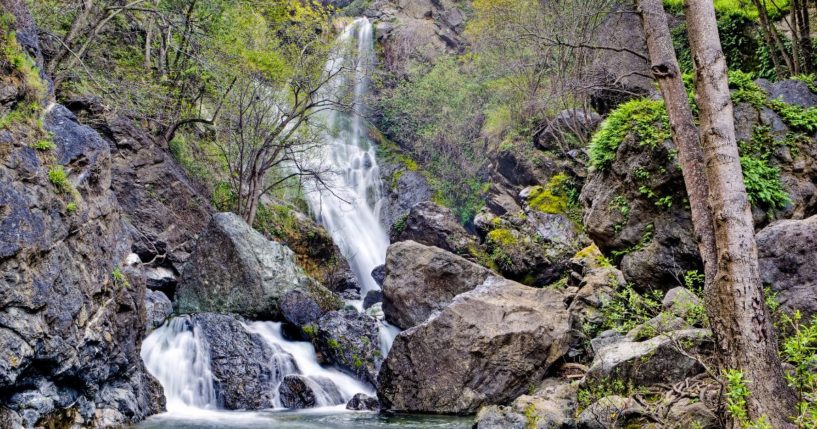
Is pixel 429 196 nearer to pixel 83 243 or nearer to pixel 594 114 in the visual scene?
pixel 594 114

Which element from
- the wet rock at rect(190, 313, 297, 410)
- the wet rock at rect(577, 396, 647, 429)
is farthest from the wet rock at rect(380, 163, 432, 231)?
the wet rock at rect(577, 396, 647, 429)

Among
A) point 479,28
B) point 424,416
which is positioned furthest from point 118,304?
point 479,28

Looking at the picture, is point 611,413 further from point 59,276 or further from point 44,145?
point 44,145

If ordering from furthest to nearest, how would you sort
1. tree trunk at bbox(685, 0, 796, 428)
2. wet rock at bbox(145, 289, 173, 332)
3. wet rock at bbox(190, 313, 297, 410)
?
wet rock at bbox(145, 289, 173, 332)
wet rock at bbox(190, 313, 297, 410)
tree trunk at bbox(685, 0, 796, 428)

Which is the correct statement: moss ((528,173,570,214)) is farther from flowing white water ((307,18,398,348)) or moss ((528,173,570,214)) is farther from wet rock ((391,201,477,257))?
flowing white water ((307,18,398,348))

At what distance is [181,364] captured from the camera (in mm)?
11992

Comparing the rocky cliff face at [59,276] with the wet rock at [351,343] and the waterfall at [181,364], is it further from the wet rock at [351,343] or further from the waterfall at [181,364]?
the wet rock at [351,343]

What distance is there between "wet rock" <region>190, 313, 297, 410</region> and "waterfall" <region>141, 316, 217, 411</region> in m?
0.16

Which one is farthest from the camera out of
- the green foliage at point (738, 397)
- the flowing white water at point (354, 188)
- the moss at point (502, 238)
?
the flowing white water at point (354, 188)

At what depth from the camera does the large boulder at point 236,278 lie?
14.5 metres

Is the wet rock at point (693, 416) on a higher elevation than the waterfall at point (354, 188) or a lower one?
lower

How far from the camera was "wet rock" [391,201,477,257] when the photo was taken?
19.1 m

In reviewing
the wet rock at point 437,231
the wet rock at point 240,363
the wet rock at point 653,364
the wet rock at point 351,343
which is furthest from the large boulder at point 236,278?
the wet rock at point 653,364

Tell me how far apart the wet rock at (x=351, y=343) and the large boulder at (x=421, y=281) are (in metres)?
0.94
